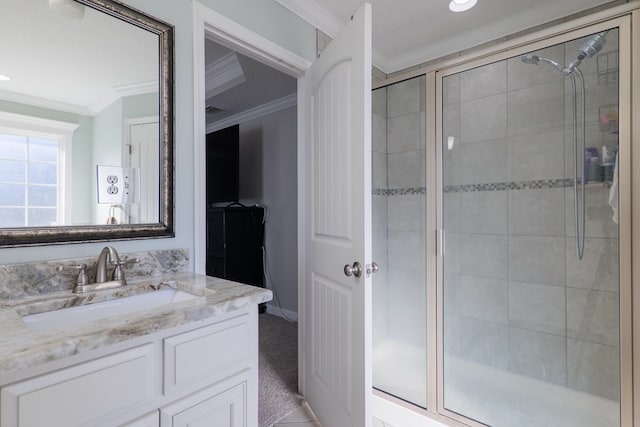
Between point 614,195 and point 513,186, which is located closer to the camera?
point 614,195

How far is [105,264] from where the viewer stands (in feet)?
3.50

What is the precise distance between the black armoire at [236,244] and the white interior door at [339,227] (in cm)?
169

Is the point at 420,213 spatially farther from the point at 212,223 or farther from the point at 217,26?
the point at 212,223

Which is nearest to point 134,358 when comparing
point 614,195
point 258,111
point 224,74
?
point 614,195

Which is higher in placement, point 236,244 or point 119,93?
point 119,93

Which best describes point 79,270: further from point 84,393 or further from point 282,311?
point 282,311

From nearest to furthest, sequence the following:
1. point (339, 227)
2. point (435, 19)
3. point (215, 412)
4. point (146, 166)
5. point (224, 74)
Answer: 1. point (215, 412)
2. point (146, 166)
3. point (339, 227)
4. point (435, 19)
5. point (224, 74)

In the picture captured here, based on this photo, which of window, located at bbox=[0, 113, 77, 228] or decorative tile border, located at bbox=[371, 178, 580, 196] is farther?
decorative tile border, located at bbox=[371, 178, 580, 196]

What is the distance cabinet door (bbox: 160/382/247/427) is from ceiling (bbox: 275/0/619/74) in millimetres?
1859

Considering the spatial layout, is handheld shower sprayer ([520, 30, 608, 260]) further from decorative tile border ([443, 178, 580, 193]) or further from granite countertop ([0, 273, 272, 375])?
granite countertop ([0, 273, 272, 375])

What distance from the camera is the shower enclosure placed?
162 cm

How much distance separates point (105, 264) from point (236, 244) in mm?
2367

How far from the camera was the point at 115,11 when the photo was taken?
117 cm

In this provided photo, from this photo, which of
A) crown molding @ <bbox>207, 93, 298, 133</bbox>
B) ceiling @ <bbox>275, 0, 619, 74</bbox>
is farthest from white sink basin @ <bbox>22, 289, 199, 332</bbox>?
crown molding @ <bbox>207, 93, 298, 133</bbox>
